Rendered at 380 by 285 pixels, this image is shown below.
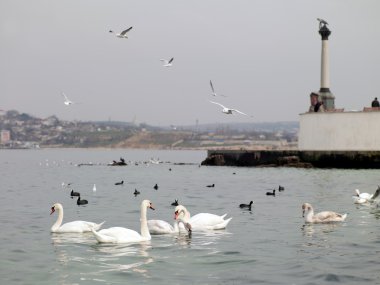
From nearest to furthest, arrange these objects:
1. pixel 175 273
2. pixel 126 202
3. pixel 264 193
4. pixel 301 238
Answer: pixel 175 273
pixel 301 238
pixel 126 202
pixel 264 193

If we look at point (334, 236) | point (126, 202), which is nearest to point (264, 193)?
point (126, 202)

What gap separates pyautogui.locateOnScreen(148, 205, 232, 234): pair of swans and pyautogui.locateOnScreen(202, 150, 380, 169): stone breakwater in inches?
1893

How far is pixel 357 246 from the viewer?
18.7 meters

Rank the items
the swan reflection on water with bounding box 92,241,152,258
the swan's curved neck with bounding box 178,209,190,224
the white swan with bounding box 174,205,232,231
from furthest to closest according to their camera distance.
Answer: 1. the white swan with bounding box 174,205,232,231
2. the swan's curved neck with bounding box 178,209,190,224
3. the swan reflection on water with bounding box 92,241,152,258

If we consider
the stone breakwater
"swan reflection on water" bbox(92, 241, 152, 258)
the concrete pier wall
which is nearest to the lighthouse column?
the concrete pier wall

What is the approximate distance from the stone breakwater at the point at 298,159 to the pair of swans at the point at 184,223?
48088 mm

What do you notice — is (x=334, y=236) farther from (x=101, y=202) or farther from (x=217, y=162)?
(x=217, y=162)

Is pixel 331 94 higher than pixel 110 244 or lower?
higher

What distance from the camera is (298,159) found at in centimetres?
7556

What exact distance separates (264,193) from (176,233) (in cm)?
2093

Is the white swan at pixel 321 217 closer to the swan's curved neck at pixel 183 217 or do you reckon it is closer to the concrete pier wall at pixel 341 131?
the swan's curved neck at pixel 183 217

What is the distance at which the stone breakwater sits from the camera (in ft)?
225

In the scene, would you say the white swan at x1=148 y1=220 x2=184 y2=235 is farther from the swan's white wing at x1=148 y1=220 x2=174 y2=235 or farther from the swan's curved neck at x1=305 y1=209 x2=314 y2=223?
the swan's curved neck at x1=305 y1=209 x2=314 y2=223

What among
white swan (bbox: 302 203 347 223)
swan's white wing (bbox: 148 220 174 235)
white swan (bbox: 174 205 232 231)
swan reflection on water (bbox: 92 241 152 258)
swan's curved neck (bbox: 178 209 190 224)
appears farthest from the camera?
white swan (bbox: 302 203 347 223)
